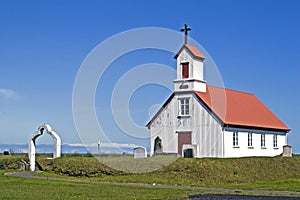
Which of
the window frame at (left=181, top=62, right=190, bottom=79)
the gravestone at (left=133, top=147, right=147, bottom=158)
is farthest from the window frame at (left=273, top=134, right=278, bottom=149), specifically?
the gravestone at (left=133, top=147, right=147, bottom=158)

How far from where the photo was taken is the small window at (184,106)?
46781 millimetres

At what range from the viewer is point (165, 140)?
4784 centimetres

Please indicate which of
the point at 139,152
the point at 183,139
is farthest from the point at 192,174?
the point at 183,139

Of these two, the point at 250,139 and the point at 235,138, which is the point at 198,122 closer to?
the point at 235,138

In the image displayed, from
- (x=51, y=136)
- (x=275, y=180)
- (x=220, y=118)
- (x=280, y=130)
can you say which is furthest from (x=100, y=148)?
(x=280, y=130)

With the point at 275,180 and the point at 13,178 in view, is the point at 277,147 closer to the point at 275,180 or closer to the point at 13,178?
the point at 275,180

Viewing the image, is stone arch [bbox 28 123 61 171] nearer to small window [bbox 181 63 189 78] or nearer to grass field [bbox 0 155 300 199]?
grass field [bbox 0 155 300 199]

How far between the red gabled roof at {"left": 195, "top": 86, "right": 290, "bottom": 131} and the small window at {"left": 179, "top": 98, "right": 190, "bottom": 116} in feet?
4.49

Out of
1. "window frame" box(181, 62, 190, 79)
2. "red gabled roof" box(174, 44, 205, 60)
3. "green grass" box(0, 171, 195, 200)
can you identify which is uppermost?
"red gabled roof" box(174, 44, 205, 60)

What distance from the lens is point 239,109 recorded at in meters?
50.3

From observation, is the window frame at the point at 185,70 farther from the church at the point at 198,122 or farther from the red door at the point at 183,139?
the red door at the point at 183,139

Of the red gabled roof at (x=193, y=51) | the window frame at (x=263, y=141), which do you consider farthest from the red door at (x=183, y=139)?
the window frame at (x=263, y=141)

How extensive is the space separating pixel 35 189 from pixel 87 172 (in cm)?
1029

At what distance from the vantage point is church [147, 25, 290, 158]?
45.3 metres
